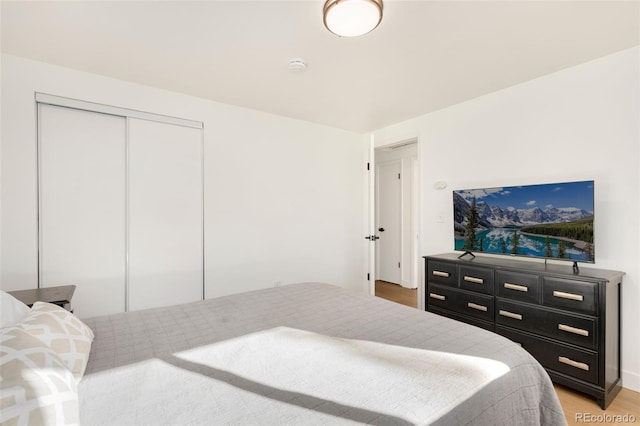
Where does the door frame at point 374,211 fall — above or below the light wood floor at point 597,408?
above

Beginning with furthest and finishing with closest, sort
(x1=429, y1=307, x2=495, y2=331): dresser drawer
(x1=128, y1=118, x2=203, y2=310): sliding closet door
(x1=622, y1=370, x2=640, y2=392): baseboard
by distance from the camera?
1. (x1=128, y1=118, x2=203, y2=310): sliding closet door
2. (x1=429, y1=307, x2=495, y2=331): dresser drawer
3. (x1=622, y1=370, x2=640, y2=392): baseboard

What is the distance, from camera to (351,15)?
168 cm

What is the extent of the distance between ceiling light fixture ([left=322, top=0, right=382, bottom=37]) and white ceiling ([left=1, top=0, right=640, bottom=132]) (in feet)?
0.38

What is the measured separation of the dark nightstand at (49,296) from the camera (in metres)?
1.88

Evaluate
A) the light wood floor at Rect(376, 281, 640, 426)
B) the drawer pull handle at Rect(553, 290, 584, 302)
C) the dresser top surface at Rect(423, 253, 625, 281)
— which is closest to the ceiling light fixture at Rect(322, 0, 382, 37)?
the dresser top surface at Rect(423, 253, 625, 281)

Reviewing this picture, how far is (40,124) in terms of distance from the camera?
2.43 meters

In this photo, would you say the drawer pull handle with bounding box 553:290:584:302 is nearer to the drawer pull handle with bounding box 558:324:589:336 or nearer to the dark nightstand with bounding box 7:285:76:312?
the drawer pull handle with bounding box 558:324:589:336

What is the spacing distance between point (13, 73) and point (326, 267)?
3.51m

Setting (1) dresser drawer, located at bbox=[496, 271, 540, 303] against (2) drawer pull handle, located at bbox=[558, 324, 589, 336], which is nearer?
(2) drawer pull handle, located at bbox=[558, 324, 589, 336]

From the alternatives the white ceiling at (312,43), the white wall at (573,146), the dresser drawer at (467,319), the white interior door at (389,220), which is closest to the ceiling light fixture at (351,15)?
the white ceiling at (312,43)

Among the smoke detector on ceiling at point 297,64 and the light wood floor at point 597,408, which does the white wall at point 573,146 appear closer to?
the light wood floor at point 597,408

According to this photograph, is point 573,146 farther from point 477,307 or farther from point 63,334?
point 63,334

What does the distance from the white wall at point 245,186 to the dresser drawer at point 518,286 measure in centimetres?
213

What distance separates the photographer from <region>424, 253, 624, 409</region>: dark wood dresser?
203 cm
